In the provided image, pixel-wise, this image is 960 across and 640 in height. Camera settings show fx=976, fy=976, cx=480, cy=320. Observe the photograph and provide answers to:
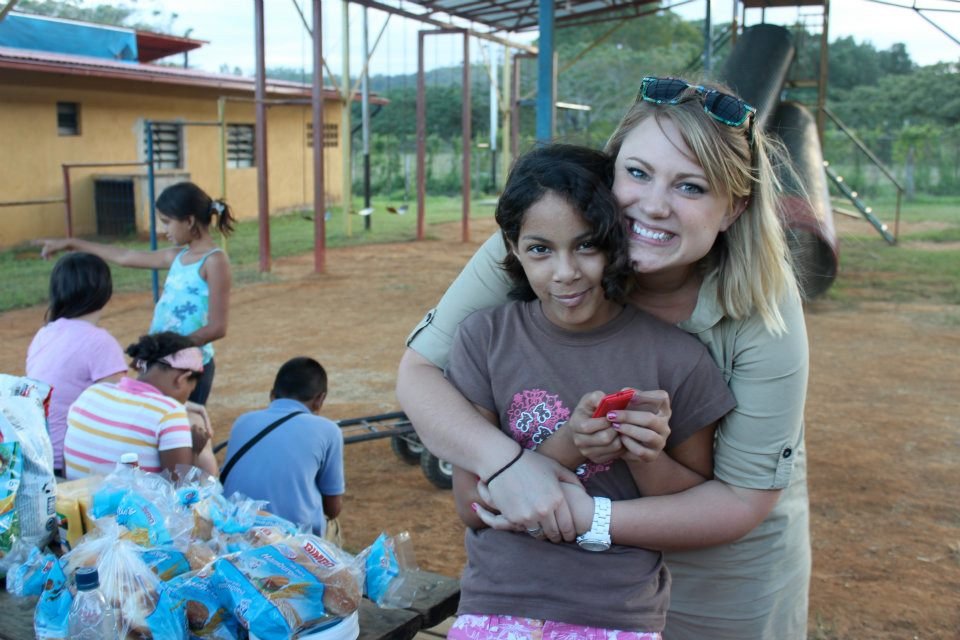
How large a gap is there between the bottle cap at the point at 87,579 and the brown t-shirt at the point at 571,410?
3.12 ft

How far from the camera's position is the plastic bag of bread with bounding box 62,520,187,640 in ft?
7.10

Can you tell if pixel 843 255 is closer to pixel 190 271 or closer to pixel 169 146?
pixel 169 146

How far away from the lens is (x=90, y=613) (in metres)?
2.18

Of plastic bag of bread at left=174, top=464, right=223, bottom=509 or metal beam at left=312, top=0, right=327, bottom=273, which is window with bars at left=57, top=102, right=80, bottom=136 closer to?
metal beam at left=312, top=0, right=327, bottom=273

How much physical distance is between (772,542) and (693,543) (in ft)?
1.00

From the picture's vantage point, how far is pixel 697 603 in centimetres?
191

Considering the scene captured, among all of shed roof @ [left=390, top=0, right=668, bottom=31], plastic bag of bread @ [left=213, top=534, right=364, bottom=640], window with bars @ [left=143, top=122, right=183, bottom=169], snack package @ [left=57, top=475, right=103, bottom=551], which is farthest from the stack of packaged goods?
window with bars @ [left=143, top=122, right=183, bottom=169]

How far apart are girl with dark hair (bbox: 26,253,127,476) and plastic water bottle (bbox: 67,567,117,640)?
1841 millimetres

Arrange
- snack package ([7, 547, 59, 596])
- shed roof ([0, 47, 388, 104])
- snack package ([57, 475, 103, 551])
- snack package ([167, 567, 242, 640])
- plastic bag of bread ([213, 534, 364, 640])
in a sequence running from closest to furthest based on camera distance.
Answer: plastic bag of bread ([213, 534, 364, 640]) → snack package ([167, 567, 242, 640]) → snack package ([7, 547, 59, 596]) → snack package ([57, 475, 103, 551]) → shed roof ([0, 47, 388, 104])

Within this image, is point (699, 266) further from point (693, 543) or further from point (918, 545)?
point (918, 545)

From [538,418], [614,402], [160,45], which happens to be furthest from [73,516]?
[160,45]

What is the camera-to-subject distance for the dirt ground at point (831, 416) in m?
4.37

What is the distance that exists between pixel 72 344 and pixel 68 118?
571 inches

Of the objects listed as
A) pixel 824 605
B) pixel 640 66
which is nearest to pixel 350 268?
pixel 824 605
